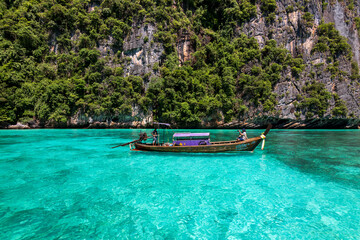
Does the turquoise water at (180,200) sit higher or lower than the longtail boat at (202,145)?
lower

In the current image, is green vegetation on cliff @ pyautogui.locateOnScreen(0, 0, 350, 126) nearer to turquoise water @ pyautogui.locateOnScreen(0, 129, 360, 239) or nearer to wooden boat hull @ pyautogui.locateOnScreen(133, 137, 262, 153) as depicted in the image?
wooden boat hull @ pyautogui.locateOnScreen(133, 137, 262, 153)

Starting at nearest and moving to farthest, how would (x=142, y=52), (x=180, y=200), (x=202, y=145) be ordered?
1. (x=180, y=200)
2. (x=202, y=145)
3. (x=142, y=52)

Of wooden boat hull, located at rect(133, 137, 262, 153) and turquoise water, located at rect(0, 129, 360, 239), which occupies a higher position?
wooden boat hull, located at rect(133, 137, 262, 153)

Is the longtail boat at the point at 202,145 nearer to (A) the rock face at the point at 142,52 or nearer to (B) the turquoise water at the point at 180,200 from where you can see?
(B) the turquoise water at the point at 180,200

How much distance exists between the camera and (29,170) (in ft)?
31.6

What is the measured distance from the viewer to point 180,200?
6289mm

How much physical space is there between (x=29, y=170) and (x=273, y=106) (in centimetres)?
3945

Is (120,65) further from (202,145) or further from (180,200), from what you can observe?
(180,200)

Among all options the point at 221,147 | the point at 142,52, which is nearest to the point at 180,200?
the point at 221,147

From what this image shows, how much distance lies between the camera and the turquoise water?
4.61 meters

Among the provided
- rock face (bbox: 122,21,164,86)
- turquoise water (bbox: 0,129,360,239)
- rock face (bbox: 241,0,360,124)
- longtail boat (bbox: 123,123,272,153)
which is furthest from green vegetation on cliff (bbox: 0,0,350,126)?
turquoise water (bbox: 0,129,360,239)

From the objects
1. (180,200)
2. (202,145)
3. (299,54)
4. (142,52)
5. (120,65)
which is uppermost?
(142,52)

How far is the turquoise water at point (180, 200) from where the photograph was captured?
15.1 feet

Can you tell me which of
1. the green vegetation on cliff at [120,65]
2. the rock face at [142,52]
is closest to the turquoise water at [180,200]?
the green vegetation on cliff at [120,65]
